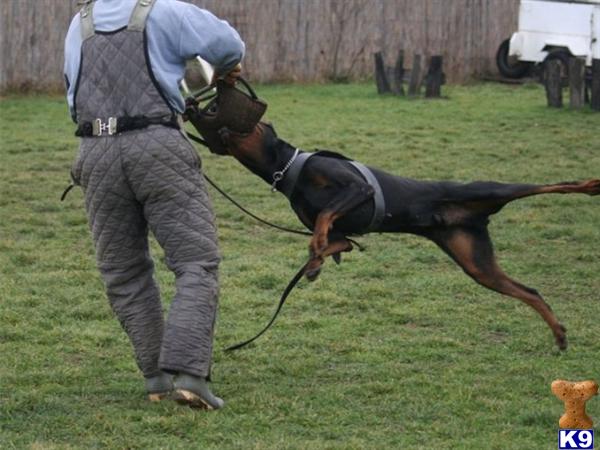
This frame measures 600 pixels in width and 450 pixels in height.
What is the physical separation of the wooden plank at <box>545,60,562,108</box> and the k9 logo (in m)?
13.3

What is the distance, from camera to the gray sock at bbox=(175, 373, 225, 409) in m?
5.61

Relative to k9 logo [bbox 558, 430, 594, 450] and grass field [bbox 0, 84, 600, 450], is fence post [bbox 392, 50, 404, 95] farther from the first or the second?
k9 logo [bbox 558, 430, 594, 450]

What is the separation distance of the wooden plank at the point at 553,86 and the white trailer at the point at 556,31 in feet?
5.10

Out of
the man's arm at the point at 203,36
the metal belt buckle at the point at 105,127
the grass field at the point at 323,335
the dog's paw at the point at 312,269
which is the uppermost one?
the man's arm at the point at 203,36

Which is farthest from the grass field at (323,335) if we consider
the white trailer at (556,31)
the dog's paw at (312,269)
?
the white trailer at (556,31)

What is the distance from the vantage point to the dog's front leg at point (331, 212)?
5746 mm

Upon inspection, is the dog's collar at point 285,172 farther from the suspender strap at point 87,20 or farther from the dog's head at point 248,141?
the suspender strap at point 87,20

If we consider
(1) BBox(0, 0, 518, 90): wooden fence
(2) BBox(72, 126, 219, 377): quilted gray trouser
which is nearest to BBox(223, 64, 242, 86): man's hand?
(2) BBox(72, 126, 219, 377): quilted gray trouser

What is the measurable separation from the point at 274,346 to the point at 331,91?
13650 millimetres

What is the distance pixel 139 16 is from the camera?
5.56 meters

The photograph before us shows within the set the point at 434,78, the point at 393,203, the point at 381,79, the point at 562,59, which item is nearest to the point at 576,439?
the point at 393,203

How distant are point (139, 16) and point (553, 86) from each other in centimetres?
1298

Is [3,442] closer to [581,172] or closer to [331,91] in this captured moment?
[581,172]

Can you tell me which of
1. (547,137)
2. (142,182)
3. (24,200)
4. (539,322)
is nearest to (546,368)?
(539,322)
